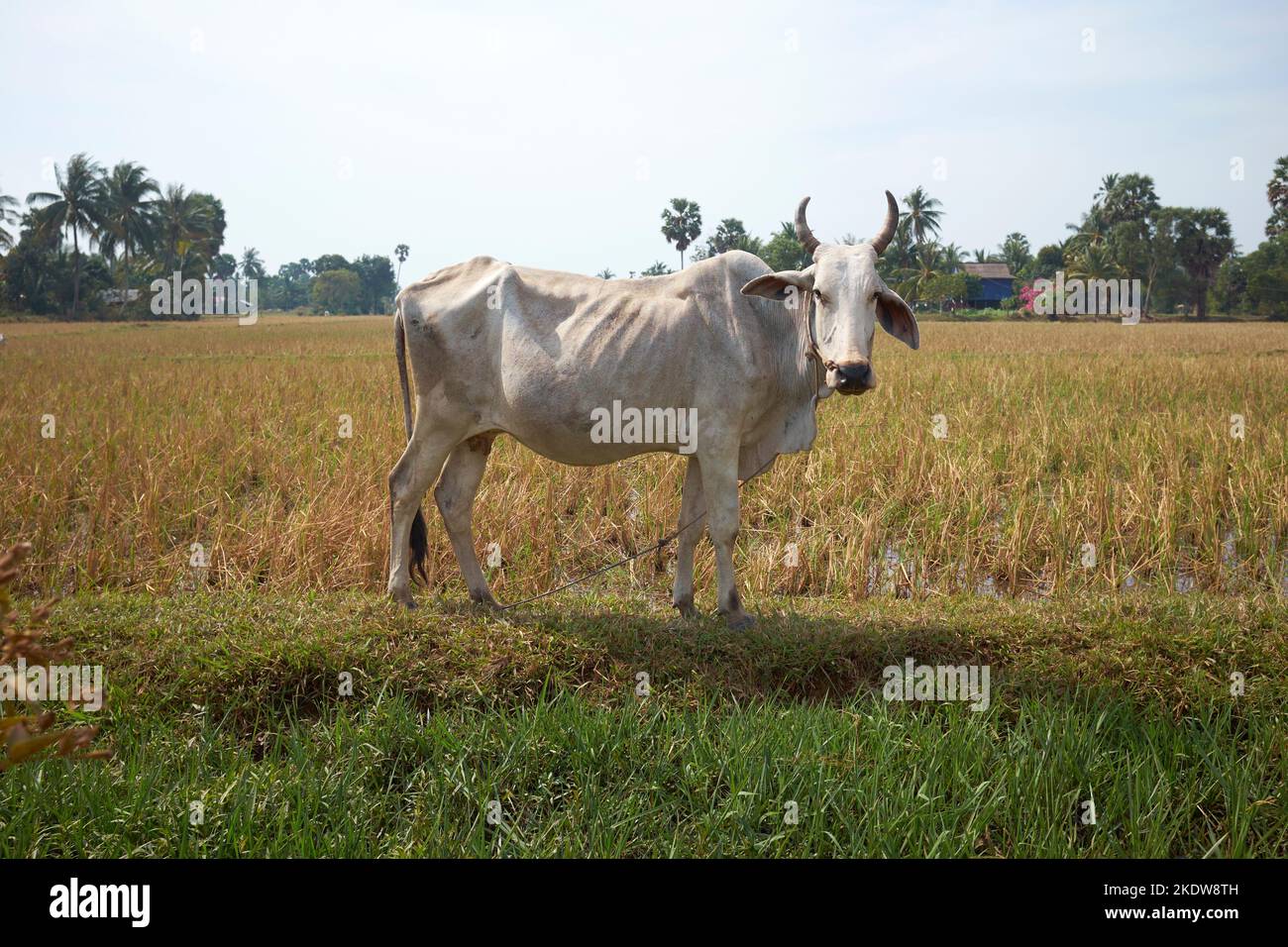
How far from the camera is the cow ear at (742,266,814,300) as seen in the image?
144 inches

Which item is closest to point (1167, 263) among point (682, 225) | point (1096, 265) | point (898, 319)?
point (1096, 265)

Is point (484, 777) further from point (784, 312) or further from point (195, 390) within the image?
point (195, 390)

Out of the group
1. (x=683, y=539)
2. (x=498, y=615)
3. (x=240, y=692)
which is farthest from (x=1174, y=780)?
(x=240, y=692)

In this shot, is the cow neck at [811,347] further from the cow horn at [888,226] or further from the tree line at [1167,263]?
the tree line at [1167,263]

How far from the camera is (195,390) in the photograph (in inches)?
400

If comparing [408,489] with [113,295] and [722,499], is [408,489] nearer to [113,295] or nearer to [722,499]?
[722,499]

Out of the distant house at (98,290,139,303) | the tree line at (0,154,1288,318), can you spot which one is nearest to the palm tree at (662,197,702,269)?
the tree line at (0,154,1288,318)

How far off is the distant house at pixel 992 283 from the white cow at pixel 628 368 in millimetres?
49044

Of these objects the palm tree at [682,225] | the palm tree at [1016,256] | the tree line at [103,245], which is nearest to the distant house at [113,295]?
the tree line at [103,245]

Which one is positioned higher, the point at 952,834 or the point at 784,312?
the point at 784,312

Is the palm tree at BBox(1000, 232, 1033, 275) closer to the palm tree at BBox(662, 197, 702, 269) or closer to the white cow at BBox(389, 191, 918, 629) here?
the palm tree at BBox(662, 197, 702, 269)

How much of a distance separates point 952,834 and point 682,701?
1148mm

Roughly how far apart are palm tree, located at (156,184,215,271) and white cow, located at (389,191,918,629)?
44229 mm

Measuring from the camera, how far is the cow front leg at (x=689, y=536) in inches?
166
